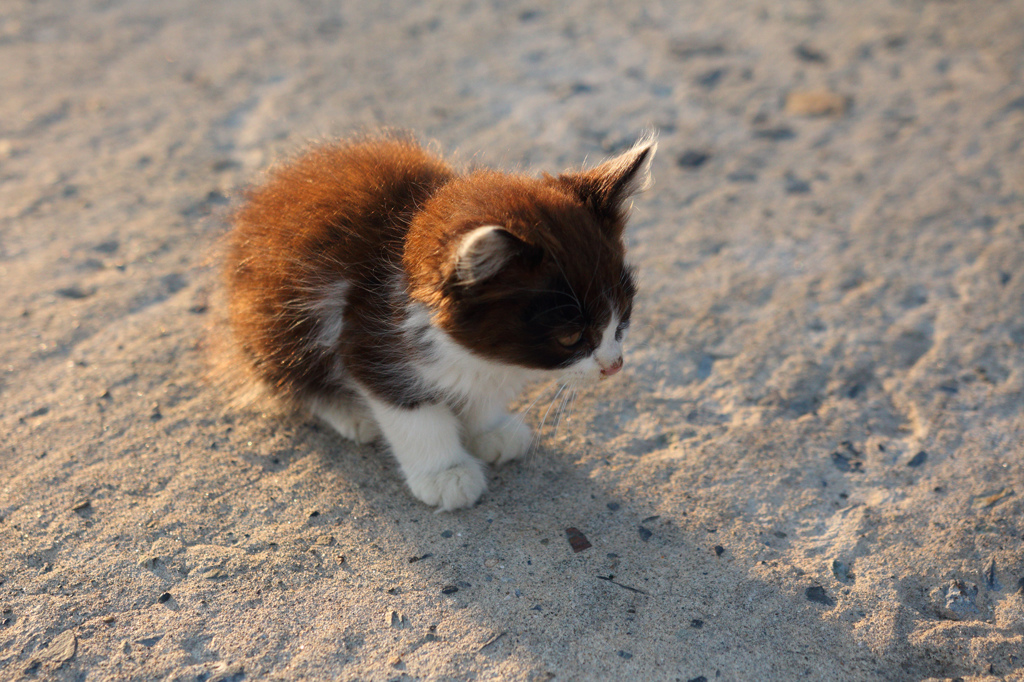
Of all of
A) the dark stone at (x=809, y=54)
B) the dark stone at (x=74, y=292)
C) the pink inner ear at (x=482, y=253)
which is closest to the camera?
the pink inner ear at (x=482, y=253)

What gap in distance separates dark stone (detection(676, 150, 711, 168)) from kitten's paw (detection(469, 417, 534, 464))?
2140 millimetres

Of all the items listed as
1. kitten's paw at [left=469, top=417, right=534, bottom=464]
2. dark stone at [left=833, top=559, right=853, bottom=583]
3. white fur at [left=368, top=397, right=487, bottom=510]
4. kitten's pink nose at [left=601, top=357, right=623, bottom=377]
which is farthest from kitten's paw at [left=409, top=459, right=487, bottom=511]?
dark stone at [left=833, top=559, right=853, bottom=583]

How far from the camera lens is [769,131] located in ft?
15.0

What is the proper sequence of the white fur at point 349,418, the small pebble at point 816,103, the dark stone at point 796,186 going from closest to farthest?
the white fur at point 349,418 < the dark stone at point 796,186 < the small pebble at point 816,103

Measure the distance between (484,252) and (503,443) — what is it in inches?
37.4

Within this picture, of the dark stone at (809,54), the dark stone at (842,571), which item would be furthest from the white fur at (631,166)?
the dark stone at (809,54)

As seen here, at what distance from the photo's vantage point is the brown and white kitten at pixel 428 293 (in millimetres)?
2186

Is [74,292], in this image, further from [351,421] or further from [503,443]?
[503,443]

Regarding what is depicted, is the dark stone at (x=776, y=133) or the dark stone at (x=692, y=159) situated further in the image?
the dark stone at (x=776, y=133)

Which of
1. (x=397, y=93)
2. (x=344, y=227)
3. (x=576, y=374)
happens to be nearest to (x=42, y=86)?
(x=397, y=93)

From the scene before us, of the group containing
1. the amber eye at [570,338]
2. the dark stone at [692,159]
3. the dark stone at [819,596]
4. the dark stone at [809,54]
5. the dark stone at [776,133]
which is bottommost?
the dark stone at [819,596]

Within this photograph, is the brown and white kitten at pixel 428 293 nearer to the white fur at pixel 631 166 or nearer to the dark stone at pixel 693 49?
the white fur at pixel 631 166

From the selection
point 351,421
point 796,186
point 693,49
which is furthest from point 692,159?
point 351,421

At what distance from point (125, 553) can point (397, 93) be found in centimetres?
324
